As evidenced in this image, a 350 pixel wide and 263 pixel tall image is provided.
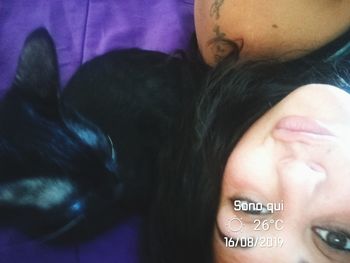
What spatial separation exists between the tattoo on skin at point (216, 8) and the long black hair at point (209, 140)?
0.07m

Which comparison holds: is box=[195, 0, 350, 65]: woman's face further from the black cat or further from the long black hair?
the black cat

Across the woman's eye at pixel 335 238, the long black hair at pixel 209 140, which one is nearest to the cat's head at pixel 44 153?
the long black hair at pixel 209 140

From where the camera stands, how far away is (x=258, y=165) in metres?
0.54

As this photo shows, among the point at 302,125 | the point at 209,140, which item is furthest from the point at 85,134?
the point at 302,125

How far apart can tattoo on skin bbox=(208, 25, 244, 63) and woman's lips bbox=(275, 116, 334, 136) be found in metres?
0.17

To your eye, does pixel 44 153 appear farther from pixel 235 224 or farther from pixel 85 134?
pixel 235 224

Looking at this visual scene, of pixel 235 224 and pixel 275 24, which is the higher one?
pixel 275 24

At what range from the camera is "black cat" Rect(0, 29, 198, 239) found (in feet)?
2.04

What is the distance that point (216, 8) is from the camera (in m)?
0.69

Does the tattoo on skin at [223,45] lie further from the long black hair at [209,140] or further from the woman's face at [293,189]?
the woman's face at [293,189]

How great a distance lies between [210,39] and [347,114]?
25 cm

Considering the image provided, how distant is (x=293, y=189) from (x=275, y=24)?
262 mm

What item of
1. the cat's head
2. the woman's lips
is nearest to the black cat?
the cat's head

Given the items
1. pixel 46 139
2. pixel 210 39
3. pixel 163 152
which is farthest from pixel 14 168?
pixel 210 39
